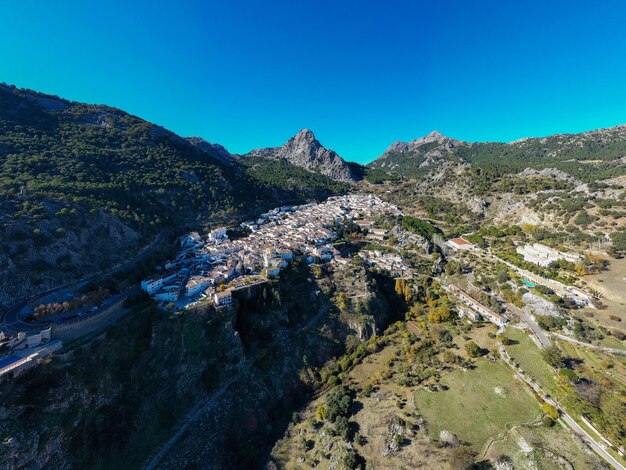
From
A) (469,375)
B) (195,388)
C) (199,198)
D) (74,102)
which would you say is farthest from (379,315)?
(74,102)

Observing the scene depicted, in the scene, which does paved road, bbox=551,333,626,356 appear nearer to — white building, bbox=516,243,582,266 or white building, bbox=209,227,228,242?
white building, bbox=516,243,582,266

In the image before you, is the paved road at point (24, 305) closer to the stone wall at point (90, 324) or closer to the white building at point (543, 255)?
the stone wall at point (90, 324)

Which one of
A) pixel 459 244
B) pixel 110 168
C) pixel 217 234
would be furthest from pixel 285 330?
pixel 110 168

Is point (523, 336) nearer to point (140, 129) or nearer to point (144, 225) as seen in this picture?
point (144, 225)

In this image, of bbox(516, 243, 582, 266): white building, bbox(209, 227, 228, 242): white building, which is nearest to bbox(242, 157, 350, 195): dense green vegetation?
bbox(209, 227, 228, 242): white building

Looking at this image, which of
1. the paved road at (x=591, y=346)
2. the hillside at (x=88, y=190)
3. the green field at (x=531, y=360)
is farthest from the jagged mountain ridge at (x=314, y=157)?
the paved road at (x=591, y=346)

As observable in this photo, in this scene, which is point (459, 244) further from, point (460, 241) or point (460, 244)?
point (460, 241)
